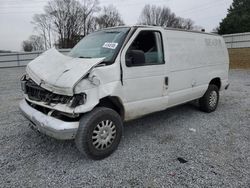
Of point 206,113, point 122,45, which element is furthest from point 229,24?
point 122,45

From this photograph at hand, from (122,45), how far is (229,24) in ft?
109

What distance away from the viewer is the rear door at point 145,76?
3.32 metres

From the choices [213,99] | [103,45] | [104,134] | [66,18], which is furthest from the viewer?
[66,18]

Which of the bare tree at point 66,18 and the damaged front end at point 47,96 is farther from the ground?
the bare tree at point 66,18

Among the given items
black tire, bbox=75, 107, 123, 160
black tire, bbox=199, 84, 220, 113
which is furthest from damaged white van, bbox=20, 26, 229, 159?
black tire, bbox=199, 84, 220, 113

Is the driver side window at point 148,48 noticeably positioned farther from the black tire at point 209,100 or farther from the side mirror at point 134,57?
the black tire at point 209,100

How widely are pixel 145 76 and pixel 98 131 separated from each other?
1245mm

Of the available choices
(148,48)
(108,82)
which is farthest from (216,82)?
(108,82)

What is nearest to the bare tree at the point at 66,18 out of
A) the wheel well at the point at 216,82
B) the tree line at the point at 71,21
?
the tree line at the point at 71,21

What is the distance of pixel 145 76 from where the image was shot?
11.6ft

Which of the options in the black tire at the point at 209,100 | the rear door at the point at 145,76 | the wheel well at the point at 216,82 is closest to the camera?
the rear door at the point at 145,76

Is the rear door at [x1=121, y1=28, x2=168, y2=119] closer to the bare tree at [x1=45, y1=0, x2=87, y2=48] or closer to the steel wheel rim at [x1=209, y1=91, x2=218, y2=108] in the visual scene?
the steel wheel rim at [x1=209, y1=91, x2=218, y2=108]

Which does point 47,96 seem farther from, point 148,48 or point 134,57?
point 148,48

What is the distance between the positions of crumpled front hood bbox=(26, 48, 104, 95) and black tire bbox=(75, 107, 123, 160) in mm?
489
